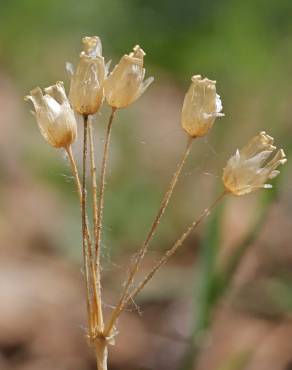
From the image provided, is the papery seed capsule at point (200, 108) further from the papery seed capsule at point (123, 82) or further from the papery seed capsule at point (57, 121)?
the papery seed capsule at point (57, 121)

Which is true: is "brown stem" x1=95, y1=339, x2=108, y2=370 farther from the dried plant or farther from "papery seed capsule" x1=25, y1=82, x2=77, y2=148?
"papery seed capsule" x1=25, y1=82, x2=77, y2=148

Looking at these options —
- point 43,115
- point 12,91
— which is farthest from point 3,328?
point 12,91

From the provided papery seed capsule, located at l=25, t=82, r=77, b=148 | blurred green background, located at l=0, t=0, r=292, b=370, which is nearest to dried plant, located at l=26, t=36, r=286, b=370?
papery seed capsule, located at l=25, t=82, r=77, b=148

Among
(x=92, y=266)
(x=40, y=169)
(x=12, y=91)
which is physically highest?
(x=12, y=91)

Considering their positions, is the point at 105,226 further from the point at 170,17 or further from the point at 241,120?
the point at 170,17

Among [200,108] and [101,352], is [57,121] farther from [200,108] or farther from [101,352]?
Result: [101,352]

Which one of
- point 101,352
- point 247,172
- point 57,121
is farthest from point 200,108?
point 101,352
